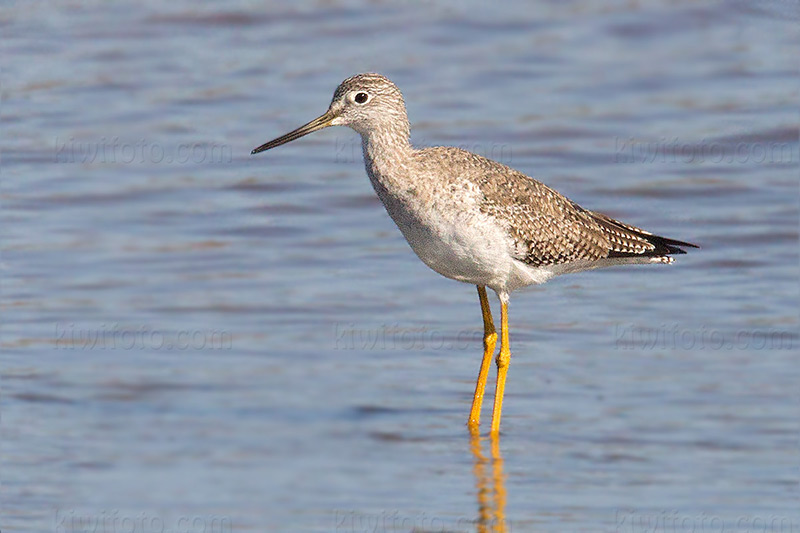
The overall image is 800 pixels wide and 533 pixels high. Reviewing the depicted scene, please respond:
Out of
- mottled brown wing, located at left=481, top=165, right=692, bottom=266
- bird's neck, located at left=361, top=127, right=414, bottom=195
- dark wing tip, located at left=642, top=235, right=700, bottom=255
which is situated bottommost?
dark wing tip, located at left=642, top=235, right=700, bottom=255

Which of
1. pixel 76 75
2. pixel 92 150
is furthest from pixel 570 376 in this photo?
pixel 76 75

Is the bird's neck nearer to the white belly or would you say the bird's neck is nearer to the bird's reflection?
the white belly

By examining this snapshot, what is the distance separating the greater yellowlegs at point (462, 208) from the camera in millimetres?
10438

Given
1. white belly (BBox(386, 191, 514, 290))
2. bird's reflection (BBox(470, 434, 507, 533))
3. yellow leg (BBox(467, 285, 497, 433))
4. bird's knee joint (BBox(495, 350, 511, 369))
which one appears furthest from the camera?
bird's knee joint (BBox(495, 350, 511, 369))

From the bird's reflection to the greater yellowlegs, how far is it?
368 millimetres

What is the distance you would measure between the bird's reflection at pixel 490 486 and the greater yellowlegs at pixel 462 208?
14.5 inches

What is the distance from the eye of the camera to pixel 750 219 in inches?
623

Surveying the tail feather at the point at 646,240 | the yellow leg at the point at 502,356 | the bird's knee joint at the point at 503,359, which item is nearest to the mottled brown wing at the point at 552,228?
the tail feather at the point at 646,240

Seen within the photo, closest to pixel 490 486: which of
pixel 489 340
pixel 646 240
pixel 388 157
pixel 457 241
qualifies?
pixel 457 241

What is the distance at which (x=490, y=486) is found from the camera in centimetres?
945

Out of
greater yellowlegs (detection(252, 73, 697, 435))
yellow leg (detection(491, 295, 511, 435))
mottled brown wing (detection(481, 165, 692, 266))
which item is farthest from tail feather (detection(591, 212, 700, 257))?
yellow leg (detection(491, 295, 511, 435))

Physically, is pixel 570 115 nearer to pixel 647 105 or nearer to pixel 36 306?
pixel 647 105

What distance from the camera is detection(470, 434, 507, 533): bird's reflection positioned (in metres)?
8.84

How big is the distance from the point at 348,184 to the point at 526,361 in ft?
17.9
